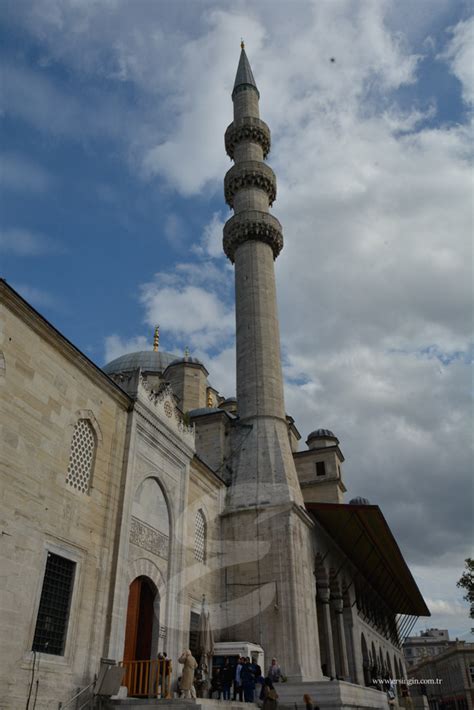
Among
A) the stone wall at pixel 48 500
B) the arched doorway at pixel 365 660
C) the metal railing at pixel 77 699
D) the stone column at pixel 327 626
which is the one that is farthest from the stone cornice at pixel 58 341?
the arched doorway at pixel 365 660

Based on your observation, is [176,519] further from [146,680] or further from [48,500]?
[48,500]

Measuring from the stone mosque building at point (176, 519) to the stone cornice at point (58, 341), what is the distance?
1.1 inches

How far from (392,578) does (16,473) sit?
795 inches

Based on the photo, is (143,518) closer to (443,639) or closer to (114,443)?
(114,443)

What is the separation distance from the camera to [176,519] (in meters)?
12.2

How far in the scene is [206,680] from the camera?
1098cm

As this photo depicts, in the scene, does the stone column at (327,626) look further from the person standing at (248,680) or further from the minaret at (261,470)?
the person standing at (248,680)

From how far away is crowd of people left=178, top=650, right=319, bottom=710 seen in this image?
9031 millimetres

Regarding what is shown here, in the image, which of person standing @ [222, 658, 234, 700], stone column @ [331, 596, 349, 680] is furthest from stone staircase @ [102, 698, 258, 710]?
stone column @ [331, 596, 349, 680]

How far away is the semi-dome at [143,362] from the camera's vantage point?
2570 centimetres

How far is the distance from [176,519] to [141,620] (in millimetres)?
2092

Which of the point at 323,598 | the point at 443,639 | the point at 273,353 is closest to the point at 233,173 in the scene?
the point at 273,353

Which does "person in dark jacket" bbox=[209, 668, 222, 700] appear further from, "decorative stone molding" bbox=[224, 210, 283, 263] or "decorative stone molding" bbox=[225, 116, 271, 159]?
"decorative stone molding" bbox=[225, 116, 271, 159]

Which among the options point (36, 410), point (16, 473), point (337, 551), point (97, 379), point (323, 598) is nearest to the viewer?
point (16, 473)
